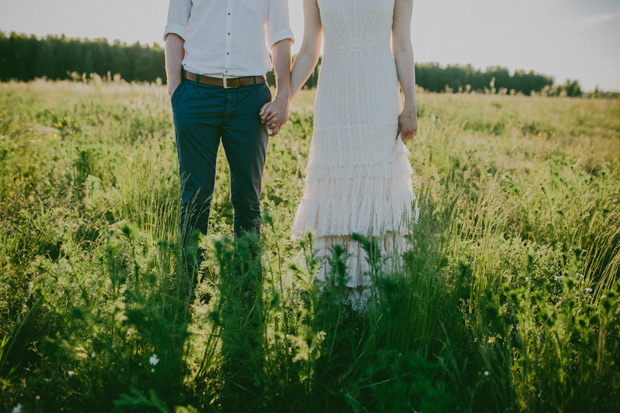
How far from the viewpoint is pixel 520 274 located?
2277 millimetres

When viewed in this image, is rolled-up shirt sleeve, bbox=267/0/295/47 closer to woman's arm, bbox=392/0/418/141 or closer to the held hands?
the held hands

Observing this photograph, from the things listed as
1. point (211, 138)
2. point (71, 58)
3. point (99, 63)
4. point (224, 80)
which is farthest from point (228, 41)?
point (99, 63)

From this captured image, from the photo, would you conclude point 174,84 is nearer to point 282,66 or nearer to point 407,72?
point 282,66

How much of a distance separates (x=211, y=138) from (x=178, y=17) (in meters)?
0.81

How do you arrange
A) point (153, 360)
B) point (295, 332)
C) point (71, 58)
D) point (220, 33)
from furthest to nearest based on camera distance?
point (71, 58), point (220, 33), point (295, 332), point (153, 360)

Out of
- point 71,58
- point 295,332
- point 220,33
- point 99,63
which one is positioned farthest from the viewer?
point 99,63

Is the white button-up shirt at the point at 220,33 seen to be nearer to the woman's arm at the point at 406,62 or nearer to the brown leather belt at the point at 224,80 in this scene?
the brown leather belt at the point at 224,80

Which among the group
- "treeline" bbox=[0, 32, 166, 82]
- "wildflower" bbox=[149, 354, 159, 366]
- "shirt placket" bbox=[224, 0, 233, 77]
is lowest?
"wildflower" bbox=[149, 354, 159, 366]

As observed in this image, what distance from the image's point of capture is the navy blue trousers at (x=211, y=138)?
2.36 meters

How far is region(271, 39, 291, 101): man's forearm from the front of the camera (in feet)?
8.06

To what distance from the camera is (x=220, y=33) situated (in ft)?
7.68

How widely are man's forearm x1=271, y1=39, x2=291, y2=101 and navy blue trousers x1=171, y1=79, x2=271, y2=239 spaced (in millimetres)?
121

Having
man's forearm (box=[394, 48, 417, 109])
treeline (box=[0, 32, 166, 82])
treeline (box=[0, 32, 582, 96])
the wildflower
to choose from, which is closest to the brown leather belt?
man's forearm (box=[394, 48, 417, 109])

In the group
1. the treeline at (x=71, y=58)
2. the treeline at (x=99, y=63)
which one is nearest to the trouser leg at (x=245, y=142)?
the treeline at (x=99, y=63)
